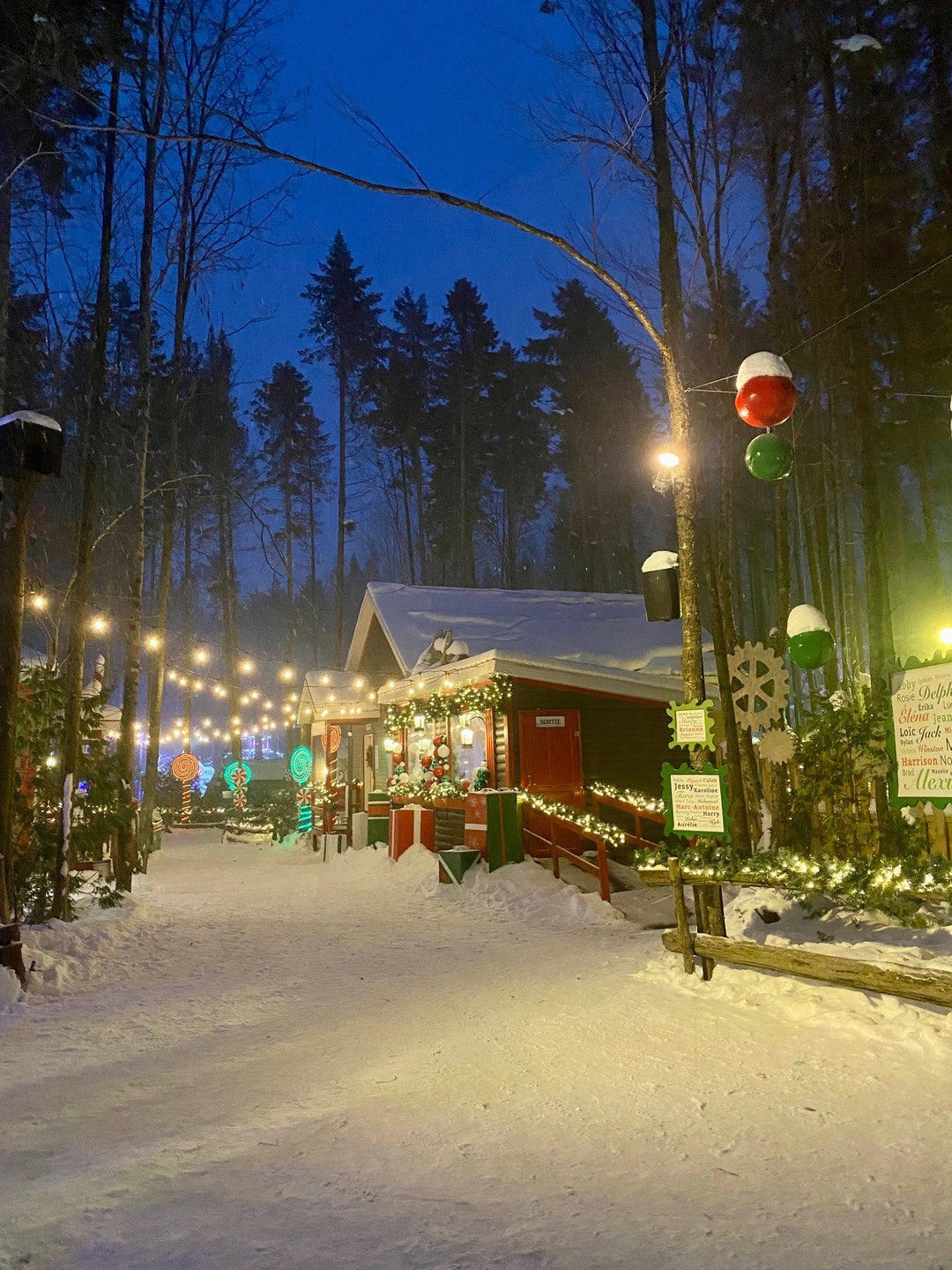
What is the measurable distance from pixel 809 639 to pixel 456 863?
6789mm

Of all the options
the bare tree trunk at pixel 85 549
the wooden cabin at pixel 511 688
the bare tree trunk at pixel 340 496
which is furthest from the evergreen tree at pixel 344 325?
the bare tree trunk at pixel 85 549

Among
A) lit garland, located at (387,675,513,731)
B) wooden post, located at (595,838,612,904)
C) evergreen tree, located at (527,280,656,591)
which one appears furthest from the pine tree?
wooden post, located at (595,838,612,904)

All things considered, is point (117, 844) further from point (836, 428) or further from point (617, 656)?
point (836, 428)

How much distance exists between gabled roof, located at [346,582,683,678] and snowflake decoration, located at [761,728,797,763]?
930 centimetres

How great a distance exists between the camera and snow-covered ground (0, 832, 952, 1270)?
3.39 meters

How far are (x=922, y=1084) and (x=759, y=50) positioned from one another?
53.8 feet

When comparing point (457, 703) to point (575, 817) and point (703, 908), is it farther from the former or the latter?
point (703, 908)

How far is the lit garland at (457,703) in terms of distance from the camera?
16453 millimetres

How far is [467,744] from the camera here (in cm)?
1873

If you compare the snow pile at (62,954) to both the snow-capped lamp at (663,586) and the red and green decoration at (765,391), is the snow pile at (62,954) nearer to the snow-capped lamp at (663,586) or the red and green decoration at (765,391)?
the snow-capped lamp at (663,586)

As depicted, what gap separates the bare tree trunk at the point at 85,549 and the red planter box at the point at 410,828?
7.68 metres

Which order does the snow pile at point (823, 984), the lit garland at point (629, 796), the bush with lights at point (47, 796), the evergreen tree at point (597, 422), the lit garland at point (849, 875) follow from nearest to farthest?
the snow pile at point (823, 984)
the lit garland at point (849, 875)
the bush with lights at point (47, 796)
the lit garland at point (629, 796)
the evergreen tree at point (597, 422)

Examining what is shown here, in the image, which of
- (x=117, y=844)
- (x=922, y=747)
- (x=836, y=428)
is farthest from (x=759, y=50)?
(x=117, y=844)

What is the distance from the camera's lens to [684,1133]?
442 centimetres
